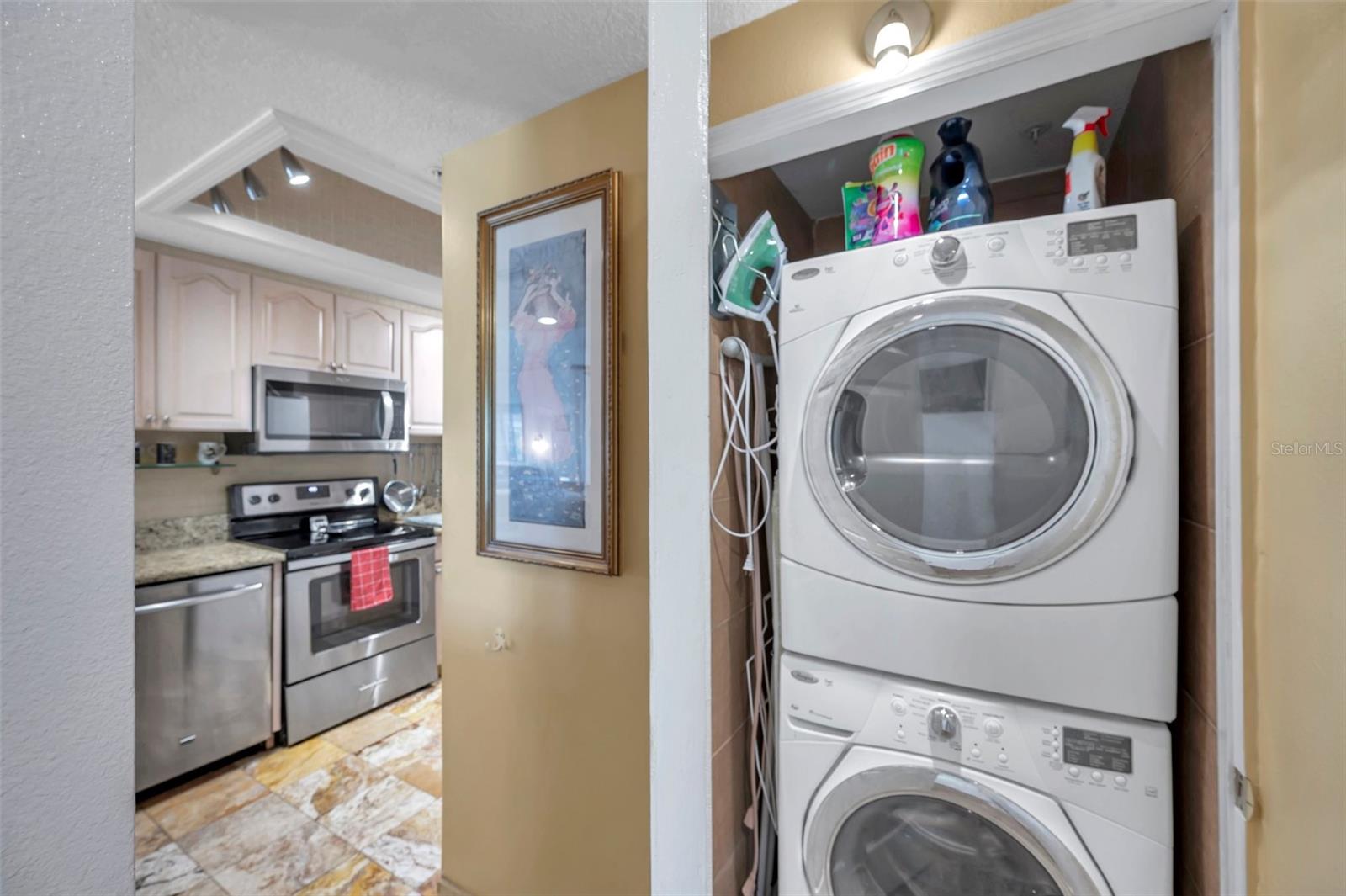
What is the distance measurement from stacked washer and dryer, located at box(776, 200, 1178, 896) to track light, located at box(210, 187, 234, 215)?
1.75 m

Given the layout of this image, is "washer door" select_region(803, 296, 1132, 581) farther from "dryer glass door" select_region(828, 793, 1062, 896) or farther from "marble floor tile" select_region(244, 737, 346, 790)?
"marble floor tile" select_region(244, 737, 346, 790)

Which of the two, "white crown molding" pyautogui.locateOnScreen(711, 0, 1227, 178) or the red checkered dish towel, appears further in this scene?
the red checkered dish towel

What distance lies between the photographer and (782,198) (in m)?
1.30

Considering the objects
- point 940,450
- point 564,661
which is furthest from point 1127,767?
point 564,661

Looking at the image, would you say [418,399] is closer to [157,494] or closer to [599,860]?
[157,494]

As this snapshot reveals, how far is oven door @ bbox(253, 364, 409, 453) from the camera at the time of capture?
2.01 meters

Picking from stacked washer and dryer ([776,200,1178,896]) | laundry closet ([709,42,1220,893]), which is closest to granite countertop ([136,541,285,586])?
laundry closet ([709,42,1220,893])

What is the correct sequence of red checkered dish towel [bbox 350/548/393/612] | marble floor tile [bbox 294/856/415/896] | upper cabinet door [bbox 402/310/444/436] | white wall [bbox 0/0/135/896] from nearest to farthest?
1. white wall [bbox 0/0/135/896]
2. marble floor tile [bbox 294/856/415/896]
3. red checkered dish towel [bbox 350/548/393/612]
4. upper cabinet door [bbox 402/310/444/436]

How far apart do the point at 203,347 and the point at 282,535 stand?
895 mm

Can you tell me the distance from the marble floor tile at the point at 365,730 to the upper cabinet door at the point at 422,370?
1327mm

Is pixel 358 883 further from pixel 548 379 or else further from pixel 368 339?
pixel 368 339

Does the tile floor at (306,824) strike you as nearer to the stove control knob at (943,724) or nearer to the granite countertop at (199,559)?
the granite countertop at (199,559)

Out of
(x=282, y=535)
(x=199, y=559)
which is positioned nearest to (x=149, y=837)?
(x=199, y=559)

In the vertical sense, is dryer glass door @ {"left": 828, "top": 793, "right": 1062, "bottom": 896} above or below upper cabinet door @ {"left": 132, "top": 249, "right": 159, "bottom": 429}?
below
